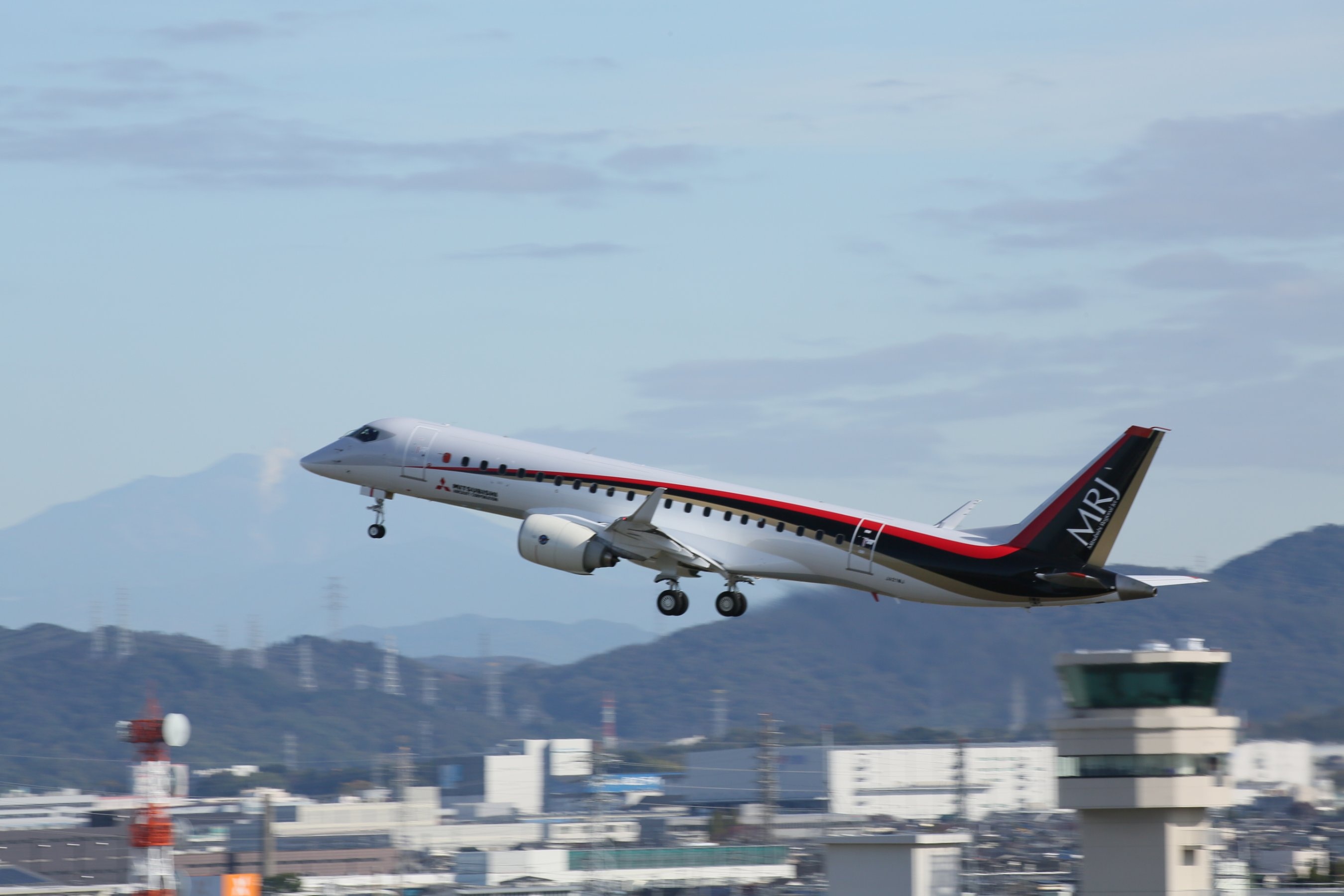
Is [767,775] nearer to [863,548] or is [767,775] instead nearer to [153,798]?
[153,798]

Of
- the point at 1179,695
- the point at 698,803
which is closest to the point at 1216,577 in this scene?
the point at 698,803

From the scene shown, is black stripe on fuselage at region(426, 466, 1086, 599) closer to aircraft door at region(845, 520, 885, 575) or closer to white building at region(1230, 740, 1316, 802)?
aircraft door at region(845, 520, 885, 575)

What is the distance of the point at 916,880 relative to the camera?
47.9 metres

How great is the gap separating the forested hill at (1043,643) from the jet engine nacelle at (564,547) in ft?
92.7

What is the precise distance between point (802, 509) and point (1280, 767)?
4043 cm

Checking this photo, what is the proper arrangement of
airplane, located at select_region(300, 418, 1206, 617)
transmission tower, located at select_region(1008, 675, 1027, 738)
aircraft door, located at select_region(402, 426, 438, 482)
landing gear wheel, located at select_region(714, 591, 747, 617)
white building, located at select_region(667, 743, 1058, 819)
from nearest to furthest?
airplane, located at select_region(300, 418, 1206, 617) < landing gear wheel, located at select_region(714, 591, 747, 617) < aircraft door, located at select_region(402, 426, 438, 482) < transmission tower, located at select_region(1008, 675, 1027, 738) < white building, located at select_region(667, 743, 1058, 819)

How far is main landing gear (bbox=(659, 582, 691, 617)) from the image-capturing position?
5169 cm

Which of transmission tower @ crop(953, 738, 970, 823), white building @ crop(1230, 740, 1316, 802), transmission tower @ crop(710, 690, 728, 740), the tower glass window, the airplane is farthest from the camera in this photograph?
transmission tower @ crop(710, 690, 728, 740)

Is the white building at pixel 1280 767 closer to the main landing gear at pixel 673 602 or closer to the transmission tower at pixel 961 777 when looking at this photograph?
the transmission tower at pixel 961 777

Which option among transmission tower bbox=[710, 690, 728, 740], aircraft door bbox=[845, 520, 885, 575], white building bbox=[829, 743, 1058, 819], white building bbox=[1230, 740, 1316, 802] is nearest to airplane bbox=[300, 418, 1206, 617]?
aircraft door bbox=[845, 520, 885, 575]

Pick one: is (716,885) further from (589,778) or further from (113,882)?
(113,882)

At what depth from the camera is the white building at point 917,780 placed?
99.6m

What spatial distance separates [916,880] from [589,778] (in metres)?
39.7

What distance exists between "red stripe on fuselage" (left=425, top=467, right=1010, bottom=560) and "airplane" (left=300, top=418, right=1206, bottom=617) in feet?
0.13
